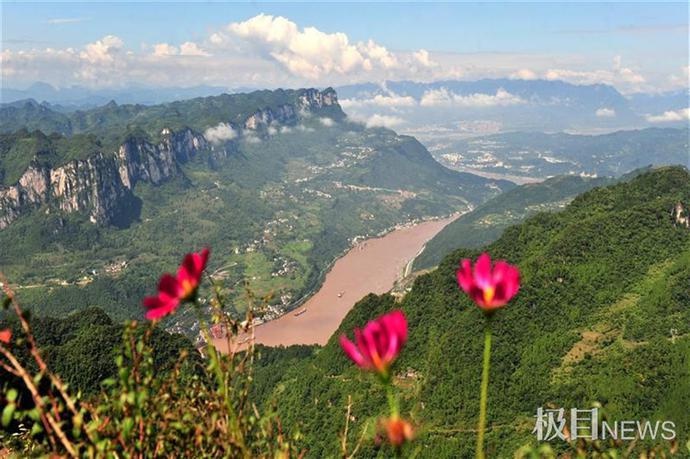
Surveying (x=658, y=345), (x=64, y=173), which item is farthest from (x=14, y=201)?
(x=658, y=345)

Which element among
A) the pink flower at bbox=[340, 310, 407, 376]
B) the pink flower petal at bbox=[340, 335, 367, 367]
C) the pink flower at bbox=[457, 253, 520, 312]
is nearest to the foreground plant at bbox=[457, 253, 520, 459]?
the pink flower at bbox=[457, 253, 520, 312]

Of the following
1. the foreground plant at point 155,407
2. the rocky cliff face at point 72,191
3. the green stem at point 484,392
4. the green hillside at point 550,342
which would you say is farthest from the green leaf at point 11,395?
the rocky cliff face at point 72,191

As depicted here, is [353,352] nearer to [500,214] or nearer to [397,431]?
[397,431]

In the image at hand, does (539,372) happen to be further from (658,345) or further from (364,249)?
(364,249)

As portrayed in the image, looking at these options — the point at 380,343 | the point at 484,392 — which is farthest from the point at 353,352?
the point at 484,392

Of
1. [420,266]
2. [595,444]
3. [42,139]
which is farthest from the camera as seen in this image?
[42,139]

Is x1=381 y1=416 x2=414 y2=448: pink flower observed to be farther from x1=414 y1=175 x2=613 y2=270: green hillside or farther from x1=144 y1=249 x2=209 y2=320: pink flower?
x1=414 y1=175 x2=613 y2=270: green hillside

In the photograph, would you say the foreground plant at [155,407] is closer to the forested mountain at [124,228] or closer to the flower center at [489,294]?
the flower center at [489,294]
